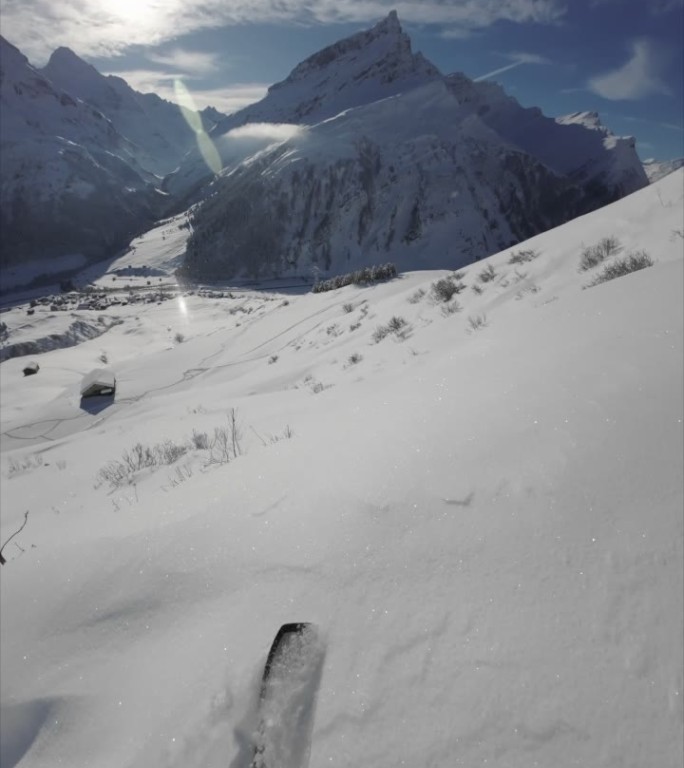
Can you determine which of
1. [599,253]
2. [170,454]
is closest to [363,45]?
[599,253]

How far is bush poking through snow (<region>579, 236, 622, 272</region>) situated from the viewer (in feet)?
19.4

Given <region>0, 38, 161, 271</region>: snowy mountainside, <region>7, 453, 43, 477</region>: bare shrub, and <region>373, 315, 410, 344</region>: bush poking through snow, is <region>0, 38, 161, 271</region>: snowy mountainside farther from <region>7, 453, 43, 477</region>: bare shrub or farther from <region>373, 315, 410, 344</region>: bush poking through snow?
<region>373, 315, 410, 344</region>: bush poking through snow

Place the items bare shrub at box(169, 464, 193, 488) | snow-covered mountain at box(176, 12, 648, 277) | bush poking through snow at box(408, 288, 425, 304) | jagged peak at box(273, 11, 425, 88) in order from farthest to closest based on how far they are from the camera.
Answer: jagged peak at box(273, 11, 425, 88) < snow-covered mountain at box(176, 12, 648, 277) < bush poking through snow at box(408, 288, 425, 304) < bare shrub at box(169, 464, 193, 488)

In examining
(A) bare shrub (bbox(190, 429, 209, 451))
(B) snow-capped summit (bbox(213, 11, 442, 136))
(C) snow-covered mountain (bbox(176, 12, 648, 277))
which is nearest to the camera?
(A) bare shrub (bbox(190, 429, 209, 451))

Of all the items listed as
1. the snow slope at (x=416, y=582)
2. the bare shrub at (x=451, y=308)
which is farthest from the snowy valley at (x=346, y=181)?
the snow slope at (x=416, y=582)

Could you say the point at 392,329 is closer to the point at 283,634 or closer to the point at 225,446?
the point at 225,446

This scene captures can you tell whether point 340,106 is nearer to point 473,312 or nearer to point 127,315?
point 127,315

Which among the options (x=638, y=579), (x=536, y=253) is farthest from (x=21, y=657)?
(x=536, y=253)

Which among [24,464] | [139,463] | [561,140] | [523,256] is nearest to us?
[139,463]

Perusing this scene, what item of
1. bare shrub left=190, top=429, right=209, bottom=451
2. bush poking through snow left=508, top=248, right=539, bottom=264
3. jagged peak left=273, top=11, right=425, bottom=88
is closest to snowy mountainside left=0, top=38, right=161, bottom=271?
jagged peak left=273, top=11, right=425, bottom=88

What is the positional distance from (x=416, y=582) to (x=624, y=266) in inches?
199

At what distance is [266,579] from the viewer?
1672 mm

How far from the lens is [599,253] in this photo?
6016 mm

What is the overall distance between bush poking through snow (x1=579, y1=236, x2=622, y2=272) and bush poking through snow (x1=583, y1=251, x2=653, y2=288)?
60cm
